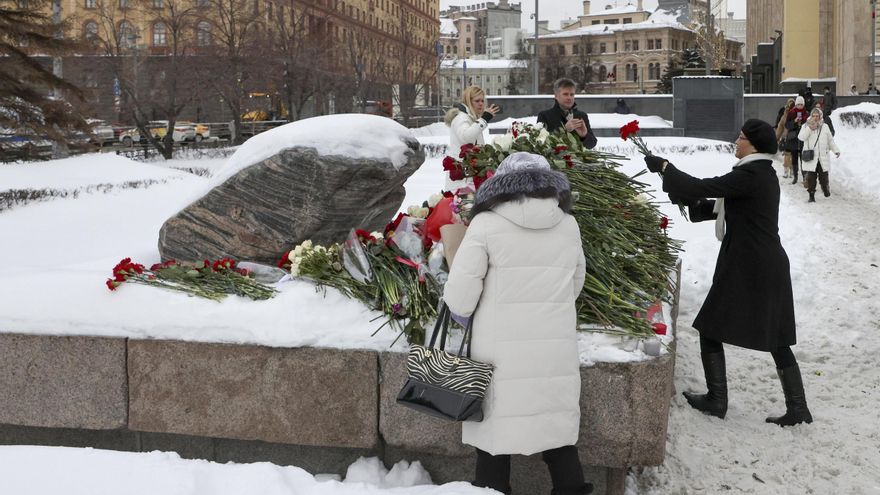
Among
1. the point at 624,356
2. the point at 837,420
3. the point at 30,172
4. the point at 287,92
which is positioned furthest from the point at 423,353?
the point at 287,92

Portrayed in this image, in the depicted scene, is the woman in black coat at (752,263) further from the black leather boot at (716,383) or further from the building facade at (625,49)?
the building facade at (625,49)

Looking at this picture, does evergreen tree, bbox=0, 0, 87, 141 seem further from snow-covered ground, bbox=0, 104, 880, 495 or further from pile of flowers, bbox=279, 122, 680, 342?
pile of flowers, bbox=279, 122, 680, 342

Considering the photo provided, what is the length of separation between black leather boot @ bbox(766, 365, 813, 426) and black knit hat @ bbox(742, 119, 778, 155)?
4.06 feet

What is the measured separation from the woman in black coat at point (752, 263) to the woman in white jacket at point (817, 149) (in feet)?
33.0

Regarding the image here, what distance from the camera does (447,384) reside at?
3510mm

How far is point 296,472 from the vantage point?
3918 mm

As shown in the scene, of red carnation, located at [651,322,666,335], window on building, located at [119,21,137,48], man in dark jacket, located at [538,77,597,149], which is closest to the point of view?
red carnation, located at [651,322,666,335]

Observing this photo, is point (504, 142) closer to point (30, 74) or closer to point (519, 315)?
point (519, 315)

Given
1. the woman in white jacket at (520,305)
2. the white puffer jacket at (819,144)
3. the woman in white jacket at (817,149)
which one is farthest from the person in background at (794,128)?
the woman in white jacket at (520,305)

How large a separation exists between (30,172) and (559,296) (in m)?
16.1

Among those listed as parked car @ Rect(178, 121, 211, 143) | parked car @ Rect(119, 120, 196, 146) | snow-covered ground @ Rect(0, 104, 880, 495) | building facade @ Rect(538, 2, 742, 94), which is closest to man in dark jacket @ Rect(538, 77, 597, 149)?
snow-covered ground @ Rect(0, 104, 880, 495)

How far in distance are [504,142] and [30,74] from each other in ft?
32.0

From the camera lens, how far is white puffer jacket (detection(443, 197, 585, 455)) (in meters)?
3.49

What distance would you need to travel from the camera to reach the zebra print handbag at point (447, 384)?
11.3 feet
